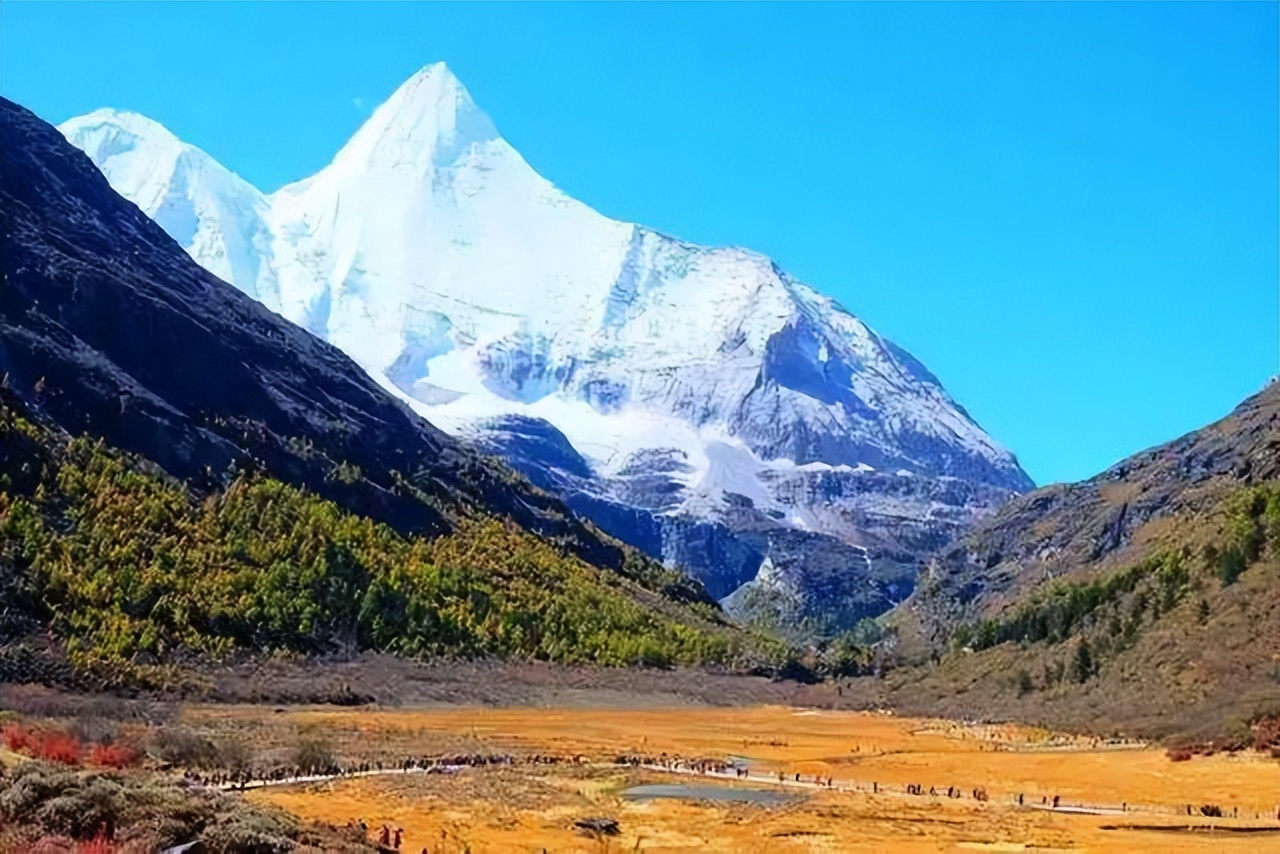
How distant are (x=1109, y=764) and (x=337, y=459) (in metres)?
111

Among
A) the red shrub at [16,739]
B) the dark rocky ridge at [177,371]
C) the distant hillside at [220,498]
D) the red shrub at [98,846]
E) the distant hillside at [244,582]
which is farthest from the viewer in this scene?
the dark rocky ridge at [177,371]

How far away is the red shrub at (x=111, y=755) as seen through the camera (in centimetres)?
3733

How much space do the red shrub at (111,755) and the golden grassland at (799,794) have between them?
430 centimetres

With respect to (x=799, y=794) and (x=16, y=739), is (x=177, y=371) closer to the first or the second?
(x=799, y=794)

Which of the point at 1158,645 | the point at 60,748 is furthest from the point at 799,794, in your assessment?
the point at 1158,645

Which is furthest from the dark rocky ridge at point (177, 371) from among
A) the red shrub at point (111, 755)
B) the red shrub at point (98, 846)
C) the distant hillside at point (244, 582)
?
the red shrub at point (98, 846)

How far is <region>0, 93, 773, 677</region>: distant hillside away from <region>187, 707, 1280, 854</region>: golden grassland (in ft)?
71.7

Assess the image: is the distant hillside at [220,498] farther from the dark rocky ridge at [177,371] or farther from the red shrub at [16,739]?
the red shrub at [16,739]

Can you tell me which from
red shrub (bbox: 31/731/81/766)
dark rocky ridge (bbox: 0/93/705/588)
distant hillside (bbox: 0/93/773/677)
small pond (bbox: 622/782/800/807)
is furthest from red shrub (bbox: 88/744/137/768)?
dark rocky ridge (bbox: 0/93/705/588)

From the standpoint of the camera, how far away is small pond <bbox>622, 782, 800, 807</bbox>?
48344 millimetres

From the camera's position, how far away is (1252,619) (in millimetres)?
85125

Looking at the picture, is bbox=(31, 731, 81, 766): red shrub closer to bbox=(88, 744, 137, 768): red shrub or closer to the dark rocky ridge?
bbox=(88, 744, 137, 768): red shrub

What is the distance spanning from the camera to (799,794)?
167ft

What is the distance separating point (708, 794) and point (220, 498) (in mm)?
83954
